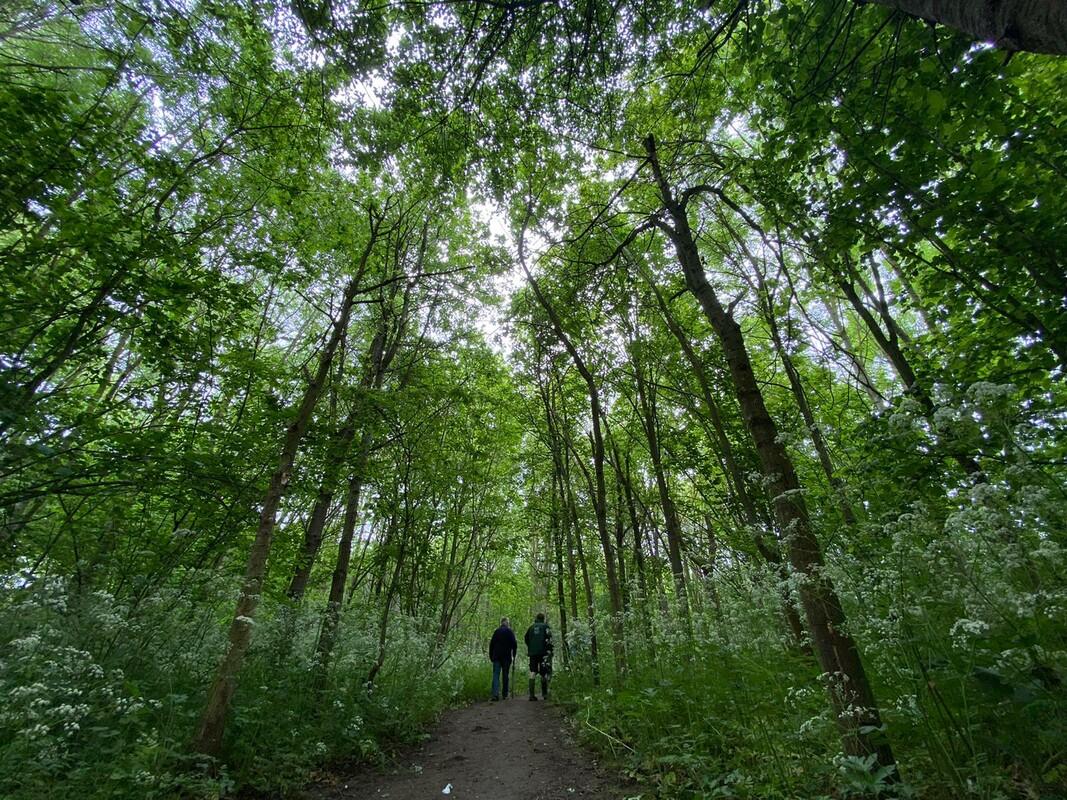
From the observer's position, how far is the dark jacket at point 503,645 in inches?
501

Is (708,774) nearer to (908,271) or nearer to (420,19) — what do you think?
(908,271)

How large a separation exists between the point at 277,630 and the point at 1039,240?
32.8ft

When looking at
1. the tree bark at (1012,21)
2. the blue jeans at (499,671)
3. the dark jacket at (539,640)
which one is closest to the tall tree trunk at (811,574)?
the tree bark at (1012,21)

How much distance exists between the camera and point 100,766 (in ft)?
11.4

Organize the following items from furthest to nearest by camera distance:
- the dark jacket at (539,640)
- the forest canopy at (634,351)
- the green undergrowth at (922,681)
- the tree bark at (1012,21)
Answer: the dark jacket at (539,640) → the forest canopy at (634,351) → the green undergrowth at (922,681) → the tree bark at (1012,21)

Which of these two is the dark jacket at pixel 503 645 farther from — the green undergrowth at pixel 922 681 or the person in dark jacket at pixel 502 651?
the green undergrowth at pixel 922 681

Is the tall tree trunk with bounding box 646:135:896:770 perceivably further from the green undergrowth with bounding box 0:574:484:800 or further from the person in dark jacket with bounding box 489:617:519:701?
the person in dark jacket with bounding box 489:617:519:701

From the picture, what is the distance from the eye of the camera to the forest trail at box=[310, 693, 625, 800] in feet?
16.7

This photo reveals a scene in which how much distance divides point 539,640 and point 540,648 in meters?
0.30

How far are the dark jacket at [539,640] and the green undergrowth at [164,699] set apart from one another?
4.86 m

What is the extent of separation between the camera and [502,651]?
13.0 m

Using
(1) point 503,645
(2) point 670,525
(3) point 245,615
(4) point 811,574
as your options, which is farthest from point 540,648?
(4) point 811,574

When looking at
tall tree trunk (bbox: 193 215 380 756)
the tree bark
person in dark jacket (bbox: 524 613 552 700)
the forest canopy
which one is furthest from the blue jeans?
the tree bark

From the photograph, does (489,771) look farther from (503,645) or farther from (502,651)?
(502,651)
